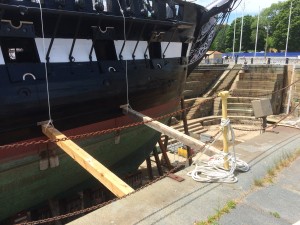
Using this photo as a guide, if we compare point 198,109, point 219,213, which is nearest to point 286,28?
point 198,109

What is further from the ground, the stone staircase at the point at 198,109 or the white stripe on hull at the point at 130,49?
the white stripe on hull at the point at 130,49

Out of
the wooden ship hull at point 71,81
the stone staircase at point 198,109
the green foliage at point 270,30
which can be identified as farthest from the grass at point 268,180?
the green foliage at point 270,30

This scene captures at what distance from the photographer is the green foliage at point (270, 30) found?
50.4 metres

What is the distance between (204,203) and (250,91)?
24.2m

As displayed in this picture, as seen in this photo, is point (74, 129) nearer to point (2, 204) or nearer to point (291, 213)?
point (2, 204)

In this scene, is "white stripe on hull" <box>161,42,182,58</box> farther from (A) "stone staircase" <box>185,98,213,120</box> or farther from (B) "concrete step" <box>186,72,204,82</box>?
(B) "concrete step" <box>186,72,204,82</box>

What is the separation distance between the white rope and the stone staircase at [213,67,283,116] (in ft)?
69.2

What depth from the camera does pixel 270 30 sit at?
61719mm

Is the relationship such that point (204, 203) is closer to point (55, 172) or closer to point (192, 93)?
point (55, 172)

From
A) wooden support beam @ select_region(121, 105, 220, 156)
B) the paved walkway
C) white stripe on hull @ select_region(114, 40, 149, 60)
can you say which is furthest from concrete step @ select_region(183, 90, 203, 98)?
the paved walkway

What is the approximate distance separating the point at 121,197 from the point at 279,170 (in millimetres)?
2637

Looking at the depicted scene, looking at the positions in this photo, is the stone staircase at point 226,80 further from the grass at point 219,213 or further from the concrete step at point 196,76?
the grass at point 219,213

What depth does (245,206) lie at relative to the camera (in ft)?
12.1

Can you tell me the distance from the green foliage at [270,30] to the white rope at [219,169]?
145 feet
